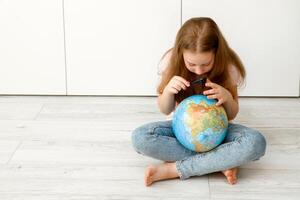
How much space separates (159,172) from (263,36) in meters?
1.10

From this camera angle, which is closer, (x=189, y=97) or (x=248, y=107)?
(x=189, y=97)

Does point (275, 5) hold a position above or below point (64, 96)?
above

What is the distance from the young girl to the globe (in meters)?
0.03

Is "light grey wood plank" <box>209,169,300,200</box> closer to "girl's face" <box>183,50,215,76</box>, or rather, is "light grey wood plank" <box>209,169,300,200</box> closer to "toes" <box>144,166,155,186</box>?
"toes" <box>144,166,155,186</box>

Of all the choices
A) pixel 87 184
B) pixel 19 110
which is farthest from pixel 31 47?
pixel 87 184

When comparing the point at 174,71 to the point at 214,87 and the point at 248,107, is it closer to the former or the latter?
the point at 214,87

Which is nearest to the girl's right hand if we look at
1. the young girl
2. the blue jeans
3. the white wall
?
the young girl

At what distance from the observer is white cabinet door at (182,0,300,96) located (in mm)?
2490

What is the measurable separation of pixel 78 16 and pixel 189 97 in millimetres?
953

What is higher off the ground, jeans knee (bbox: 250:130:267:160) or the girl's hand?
the girl's hand

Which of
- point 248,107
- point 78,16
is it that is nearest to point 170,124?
point 248,107

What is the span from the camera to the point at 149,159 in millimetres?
1941

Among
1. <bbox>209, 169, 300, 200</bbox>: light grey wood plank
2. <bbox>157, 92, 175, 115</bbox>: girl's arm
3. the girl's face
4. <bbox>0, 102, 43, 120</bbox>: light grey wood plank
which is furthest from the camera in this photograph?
<bbox>0, 102, 43, 120</bbox>: light grey wood plank

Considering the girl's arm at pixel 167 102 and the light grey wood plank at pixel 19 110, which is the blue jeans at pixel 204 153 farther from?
the light grey wood plank at pixel 19 110
